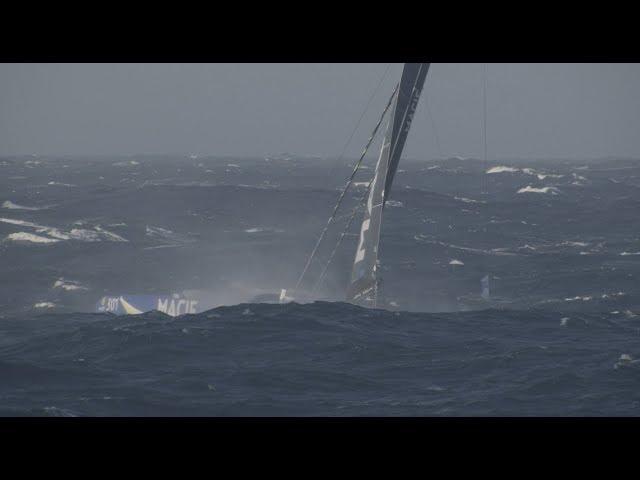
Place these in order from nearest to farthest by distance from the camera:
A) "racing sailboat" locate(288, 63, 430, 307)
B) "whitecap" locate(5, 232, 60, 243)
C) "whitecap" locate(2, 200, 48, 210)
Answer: "racing sailboat" locate(288, 63, 430, 307)
"whitecap" locate(5, 232, 60, 243)
"whitecap" locate(2, 200, 48, 210)

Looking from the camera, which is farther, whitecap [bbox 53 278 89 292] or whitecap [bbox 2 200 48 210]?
whitecap [bbox 2 200 48 210]

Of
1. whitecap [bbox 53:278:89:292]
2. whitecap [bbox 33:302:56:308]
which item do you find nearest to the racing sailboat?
whitecap [bbox 33:302:56:308]

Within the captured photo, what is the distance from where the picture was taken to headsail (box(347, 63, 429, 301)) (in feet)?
119

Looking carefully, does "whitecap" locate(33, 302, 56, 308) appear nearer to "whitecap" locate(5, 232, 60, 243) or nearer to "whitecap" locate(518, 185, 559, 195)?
"whitecap" locate(5, 232, 60, 243)

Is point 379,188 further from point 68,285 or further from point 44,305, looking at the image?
point 68,285

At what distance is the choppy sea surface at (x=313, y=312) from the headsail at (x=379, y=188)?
87.7 inches

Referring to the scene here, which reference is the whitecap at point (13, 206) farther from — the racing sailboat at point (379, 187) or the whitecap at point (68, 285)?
the racing sailboat at point (379, 187)

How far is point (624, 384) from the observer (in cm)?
2303

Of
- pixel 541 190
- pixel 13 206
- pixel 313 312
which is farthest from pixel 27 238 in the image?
pixel 541 190

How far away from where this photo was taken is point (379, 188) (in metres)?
37.2

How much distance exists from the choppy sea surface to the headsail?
2.23m
